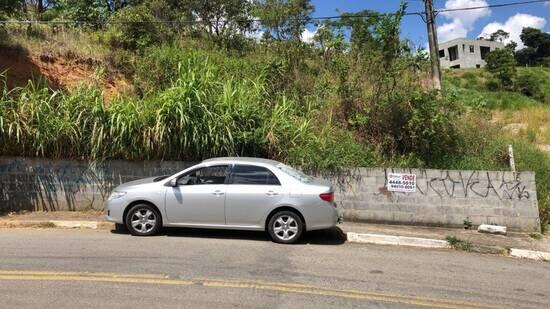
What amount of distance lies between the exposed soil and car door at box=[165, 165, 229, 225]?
31.6 feet

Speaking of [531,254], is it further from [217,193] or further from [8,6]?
[8,6]

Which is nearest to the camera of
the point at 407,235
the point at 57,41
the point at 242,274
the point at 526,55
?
the point at 242,274

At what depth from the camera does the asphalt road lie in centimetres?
573

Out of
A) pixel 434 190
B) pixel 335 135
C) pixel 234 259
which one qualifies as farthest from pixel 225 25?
pixel 234 259

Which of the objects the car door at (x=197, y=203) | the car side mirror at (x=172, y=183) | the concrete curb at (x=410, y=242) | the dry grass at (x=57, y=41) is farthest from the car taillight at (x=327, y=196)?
the dry grass at (x=57, y=41)

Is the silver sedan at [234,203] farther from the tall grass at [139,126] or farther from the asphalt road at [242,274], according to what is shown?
the tall grass at [139,126]

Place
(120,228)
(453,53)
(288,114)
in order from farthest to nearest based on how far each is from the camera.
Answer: (453,53), (288,114), (120,228)

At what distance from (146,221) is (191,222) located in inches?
34.4

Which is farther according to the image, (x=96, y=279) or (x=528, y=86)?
(x=528, y=86)

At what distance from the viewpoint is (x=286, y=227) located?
29.9 feet

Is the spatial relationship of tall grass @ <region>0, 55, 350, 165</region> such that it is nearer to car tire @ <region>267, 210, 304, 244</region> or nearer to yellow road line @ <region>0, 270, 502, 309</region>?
car tire @ <region>267, 210, 304, 244</region>

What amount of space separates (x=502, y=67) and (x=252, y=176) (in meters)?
62.2

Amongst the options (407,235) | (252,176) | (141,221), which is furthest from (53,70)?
(407,235)

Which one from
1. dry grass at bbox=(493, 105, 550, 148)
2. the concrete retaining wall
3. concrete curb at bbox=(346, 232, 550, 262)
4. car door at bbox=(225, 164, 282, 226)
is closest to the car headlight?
car door at bbox=(225, 164, 282, 226)
